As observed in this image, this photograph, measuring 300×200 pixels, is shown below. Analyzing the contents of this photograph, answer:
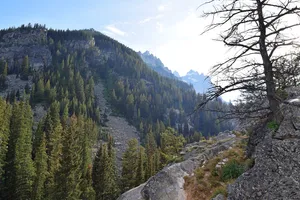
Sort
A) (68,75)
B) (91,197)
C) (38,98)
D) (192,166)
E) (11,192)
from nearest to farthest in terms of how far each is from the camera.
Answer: (192,166)
(11,192)
(91,197)
(38,98)
(68,75)

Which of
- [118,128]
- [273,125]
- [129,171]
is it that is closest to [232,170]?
[273,125]

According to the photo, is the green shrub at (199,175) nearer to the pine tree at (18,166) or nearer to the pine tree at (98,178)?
the pine tree at (18,166)

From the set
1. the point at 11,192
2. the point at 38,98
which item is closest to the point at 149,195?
the point at 11,192

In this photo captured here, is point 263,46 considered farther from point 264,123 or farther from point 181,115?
point 181,115

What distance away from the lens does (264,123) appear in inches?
385

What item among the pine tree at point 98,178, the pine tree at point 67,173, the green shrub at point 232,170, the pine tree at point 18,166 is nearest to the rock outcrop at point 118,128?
the pine tree at point 98,178

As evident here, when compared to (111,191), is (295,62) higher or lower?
higher

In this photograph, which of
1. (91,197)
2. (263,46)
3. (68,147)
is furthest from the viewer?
(91,197)

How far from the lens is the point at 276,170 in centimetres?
722

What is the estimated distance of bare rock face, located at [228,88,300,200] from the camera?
6773mm

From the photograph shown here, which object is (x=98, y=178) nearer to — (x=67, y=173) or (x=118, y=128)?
(x=67, y=173)

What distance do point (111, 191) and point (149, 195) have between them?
34872 millimetres

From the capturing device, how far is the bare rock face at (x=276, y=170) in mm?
6773

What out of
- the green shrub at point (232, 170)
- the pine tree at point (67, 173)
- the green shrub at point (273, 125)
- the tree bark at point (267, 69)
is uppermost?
the tree bark at point (267, 69)
